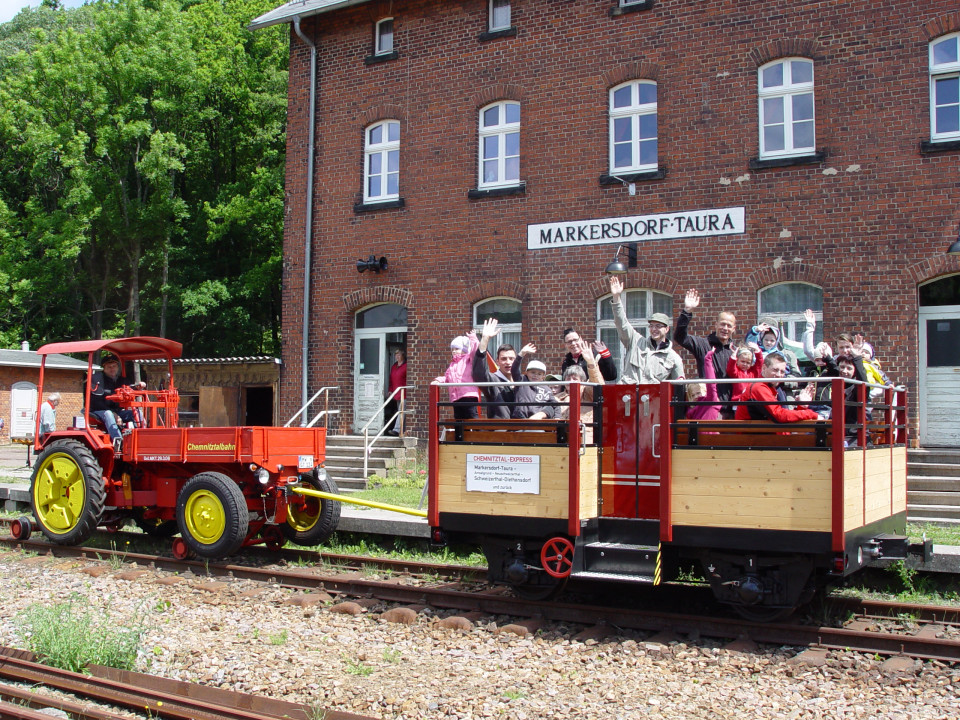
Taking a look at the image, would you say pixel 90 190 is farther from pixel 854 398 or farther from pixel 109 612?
pixel 854 398

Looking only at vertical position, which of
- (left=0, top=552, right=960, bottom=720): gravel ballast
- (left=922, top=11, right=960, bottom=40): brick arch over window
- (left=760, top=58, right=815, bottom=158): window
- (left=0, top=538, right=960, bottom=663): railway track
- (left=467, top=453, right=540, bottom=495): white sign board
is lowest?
(left=0, top=552, right=960, bottom=720): gravel ballast

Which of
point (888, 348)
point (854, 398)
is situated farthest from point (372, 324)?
point (854, 398)

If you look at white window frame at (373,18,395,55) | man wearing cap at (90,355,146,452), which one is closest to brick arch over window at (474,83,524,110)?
white window frame at (373,18,395,55)

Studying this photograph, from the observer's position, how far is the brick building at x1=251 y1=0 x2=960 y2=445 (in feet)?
44.5

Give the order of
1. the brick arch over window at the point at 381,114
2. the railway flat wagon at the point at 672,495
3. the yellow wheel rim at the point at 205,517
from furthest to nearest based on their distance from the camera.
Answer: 1. the brick arch over window at the point at 381,114
2. the yellow wheel rim at the point at 205,517
3. the railway flat wagon at the point at 672,495

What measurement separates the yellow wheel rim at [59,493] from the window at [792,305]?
10077mm

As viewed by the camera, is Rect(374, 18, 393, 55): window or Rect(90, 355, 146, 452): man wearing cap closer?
Rect(90, 355, 146, 452): man wearing cap

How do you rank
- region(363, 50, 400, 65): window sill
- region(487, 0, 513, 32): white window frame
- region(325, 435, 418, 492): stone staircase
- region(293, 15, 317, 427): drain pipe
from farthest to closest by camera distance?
1. region(293, 15, 317, 427): drain pipe
2. region(363, 50, 400, 65): window sill
3. region(487, 0, 513, 32): white window frame
4. region(325, 435, 418, 492): stone staircase

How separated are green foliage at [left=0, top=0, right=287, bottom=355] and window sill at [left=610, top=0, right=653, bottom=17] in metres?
15.1

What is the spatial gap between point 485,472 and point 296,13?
14255 mm

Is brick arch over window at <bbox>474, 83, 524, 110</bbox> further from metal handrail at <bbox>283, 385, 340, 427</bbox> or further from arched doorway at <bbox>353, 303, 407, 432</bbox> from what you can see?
metal handrail at <bbox>283, 385, 340, 427</bbox>

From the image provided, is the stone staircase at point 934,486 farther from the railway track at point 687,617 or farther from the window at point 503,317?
the window at point 503,317

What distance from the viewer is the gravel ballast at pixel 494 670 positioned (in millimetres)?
5457

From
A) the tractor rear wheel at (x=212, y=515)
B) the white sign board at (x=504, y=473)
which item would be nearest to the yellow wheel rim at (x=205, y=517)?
the tractor rear wheel at (x=212, y=515)
